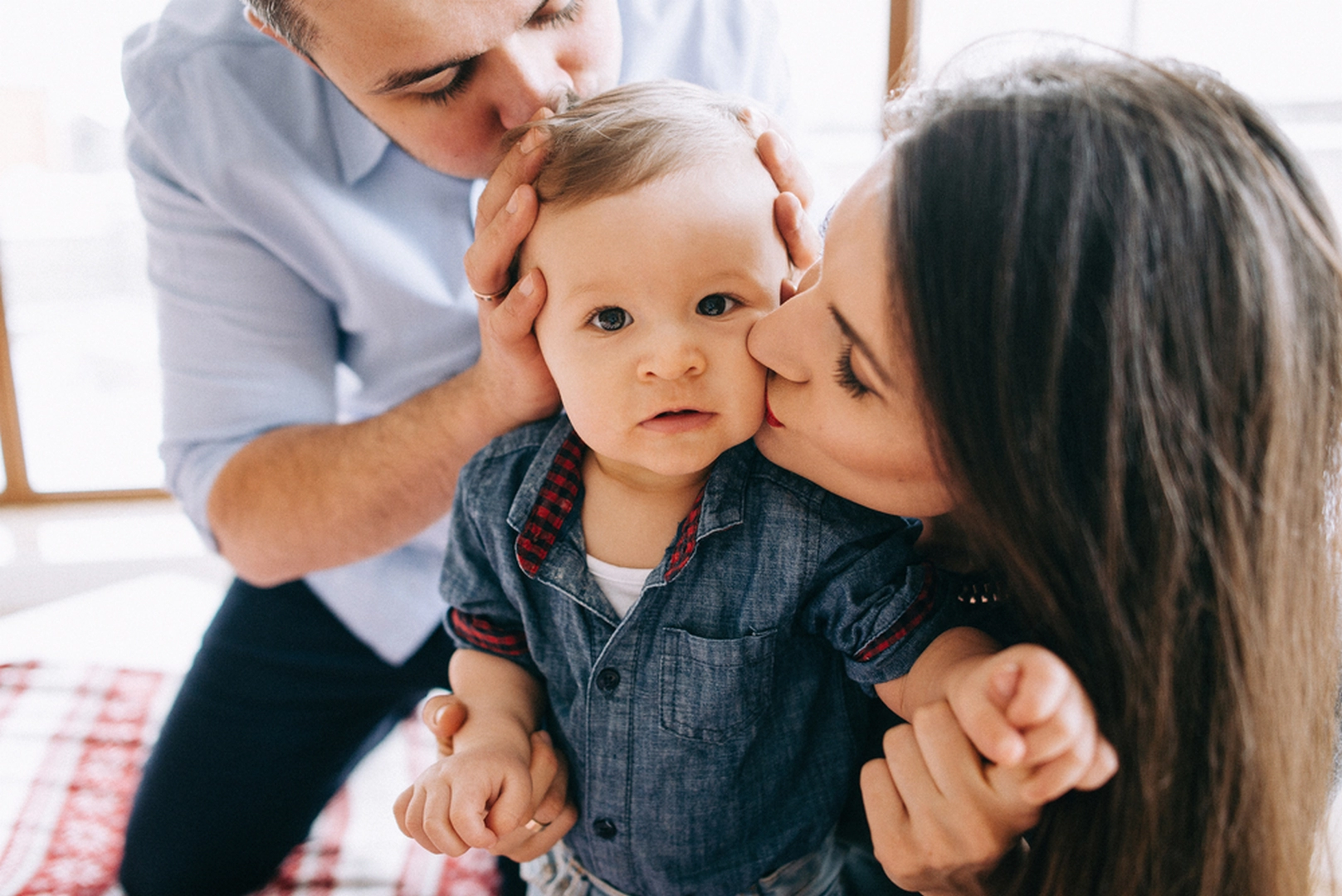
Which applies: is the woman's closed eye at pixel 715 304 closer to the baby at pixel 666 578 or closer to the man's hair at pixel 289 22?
the baby at pixel 666 578

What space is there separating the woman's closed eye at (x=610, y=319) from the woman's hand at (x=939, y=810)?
363mm

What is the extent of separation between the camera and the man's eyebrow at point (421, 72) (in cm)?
86

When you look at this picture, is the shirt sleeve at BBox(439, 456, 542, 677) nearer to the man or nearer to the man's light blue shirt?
the man

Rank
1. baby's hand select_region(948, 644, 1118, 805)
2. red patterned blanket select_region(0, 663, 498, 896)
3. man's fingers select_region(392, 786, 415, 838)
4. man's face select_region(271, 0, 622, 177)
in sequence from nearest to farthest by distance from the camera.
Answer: baby's hand select_region(948, 644, 1118, 805)
man's fingers select_region(392, 786, 415, 838)
man's face select_region(271, 0, 622, 177)
red patterned blanket select_region(0, 663, 498, 896)

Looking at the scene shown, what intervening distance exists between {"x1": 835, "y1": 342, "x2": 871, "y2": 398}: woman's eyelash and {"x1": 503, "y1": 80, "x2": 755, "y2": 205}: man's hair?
20cm

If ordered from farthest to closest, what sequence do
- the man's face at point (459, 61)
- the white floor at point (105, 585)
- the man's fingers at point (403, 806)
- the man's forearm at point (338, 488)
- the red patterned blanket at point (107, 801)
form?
the white floor at point (105, 585) < the red patterned blanket at point (107, 801) < the man's forearm at point (338, 488) < the man's face at point (459, 61) < the man's fingers at point (403, 806)

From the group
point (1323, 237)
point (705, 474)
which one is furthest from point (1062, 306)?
point (705, 474)

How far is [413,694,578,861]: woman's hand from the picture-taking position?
0.79 meters

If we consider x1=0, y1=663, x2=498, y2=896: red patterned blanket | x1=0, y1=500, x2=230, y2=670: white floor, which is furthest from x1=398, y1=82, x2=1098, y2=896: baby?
x1=0, y1=500, x2=230, y2=670: white floor

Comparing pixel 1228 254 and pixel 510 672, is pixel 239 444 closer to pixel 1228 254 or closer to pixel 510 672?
pixel 510 672

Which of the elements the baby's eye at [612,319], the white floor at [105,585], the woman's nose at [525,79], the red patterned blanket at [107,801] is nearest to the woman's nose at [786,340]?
the baby's eye at [612,319]

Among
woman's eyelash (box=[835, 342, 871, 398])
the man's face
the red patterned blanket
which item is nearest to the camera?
woman's eyelash (box=[835, 342, 871, 398])

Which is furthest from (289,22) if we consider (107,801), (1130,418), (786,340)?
(107,801)

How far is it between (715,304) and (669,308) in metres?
0.04
